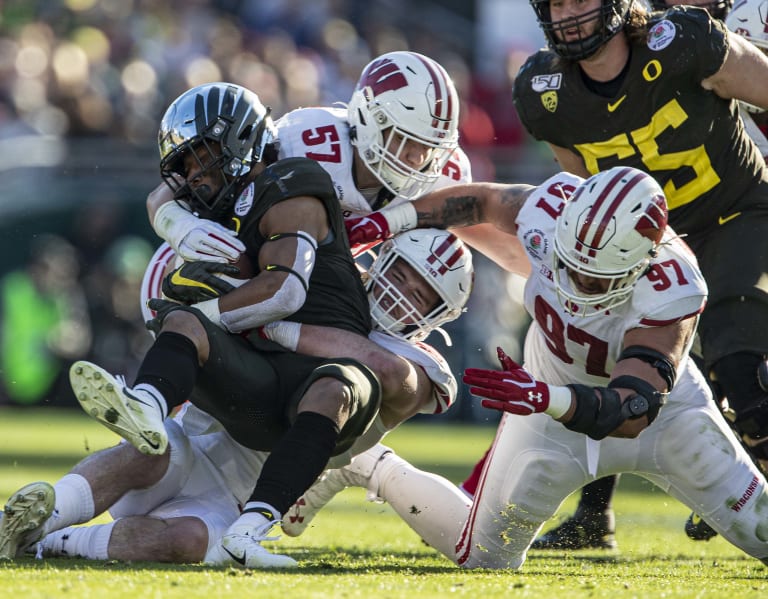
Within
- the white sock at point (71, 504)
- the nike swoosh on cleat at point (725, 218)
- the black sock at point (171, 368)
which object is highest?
the nike swoosh on cleat at point (725, 218)

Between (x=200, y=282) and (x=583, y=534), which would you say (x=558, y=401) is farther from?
(x=583, y=534)

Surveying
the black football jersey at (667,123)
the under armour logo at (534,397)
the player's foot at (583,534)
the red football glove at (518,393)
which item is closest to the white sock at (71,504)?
the red football glove at (518,393)

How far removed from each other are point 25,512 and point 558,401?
1.68 metres

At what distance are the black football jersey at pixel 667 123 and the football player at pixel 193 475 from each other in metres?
A: 0.86

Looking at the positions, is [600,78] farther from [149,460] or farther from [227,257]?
[149,460]

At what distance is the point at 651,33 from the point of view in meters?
5.24

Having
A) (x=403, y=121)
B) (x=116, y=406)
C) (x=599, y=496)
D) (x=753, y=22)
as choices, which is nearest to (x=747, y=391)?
(x=599, y=496)

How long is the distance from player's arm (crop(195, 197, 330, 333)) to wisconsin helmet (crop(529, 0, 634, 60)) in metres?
1.33

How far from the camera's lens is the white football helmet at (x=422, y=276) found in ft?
15.8

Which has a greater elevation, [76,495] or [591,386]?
[591,386]

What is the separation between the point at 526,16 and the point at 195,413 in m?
11.6

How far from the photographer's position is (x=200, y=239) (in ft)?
15.0

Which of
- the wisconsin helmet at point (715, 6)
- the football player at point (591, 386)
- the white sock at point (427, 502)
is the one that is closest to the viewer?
the football player at point (591, 386)

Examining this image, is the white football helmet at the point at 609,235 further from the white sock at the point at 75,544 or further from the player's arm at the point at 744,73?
the white sock at the point at 75,544
